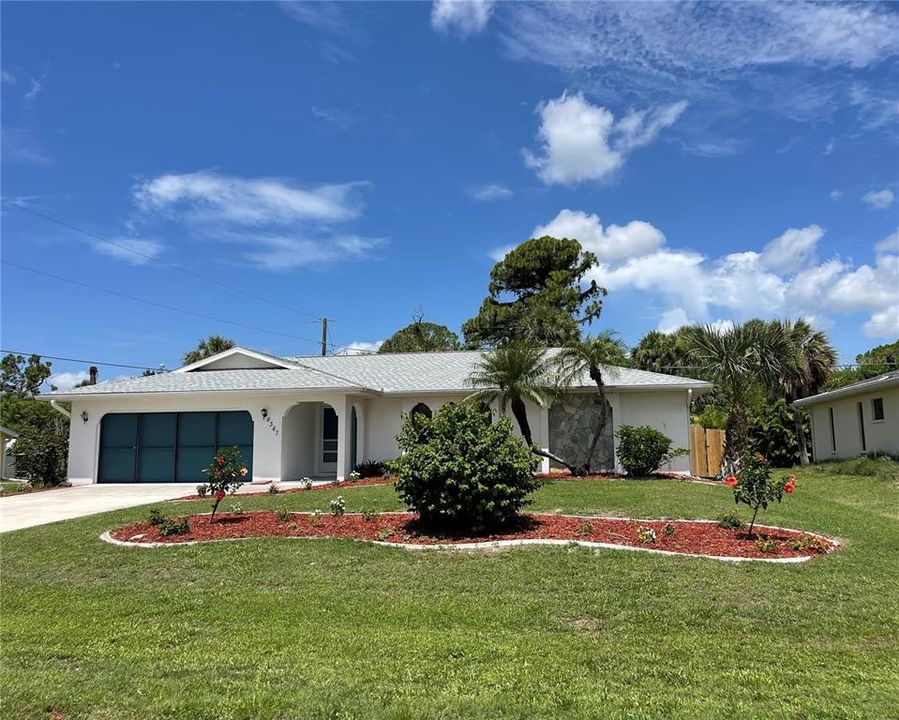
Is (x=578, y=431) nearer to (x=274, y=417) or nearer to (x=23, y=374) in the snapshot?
(x=274, y=417)

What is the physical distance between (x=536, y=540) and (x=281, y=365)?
50.9ft

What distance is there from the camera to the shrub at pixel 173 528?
9984 mm

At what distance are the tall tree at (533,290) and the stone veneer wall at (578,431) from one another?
1630 cm

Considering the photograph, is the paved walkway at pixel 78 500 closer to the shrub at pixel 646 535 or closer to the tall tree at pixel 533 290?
the shrub at pixel 646 535

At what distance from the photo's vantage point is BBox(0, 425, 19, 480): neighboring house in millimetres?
27648

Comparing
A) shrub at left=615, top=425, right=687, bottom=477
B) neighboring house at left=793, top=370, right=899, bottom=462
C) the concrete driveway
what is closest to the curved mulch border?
the concrete driveway

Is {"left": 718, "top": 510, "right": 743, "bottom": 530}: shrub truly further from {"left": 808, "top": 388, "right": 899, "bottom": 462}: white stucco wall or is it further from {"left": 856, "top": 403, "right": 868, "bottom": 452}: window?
{"left": 856, "top": 403, "right": 868, "bottom": 452}: window

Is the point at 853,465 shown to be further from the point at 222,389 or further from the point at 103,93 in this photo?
the point at 103,93

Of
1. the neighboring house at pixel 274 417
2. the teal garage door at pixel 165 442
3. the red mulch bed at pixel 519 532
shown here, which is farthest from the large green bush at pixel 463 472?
the teal garage door at pixel 165 442

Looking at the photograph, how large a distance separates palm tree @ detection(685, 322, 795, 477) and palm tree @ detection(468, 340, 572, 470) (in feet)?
15.6

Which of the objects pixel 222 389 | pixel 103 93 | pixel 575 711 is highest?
pixel 103 93

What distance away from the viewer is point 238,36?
12.9 metres

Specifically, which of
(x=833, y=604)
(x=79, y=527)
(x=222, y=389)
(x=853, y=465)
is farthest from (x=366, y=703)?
(x=853, y=465)

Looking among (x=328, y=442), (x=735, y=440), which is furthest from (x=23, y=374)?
(x=735, y=440)
